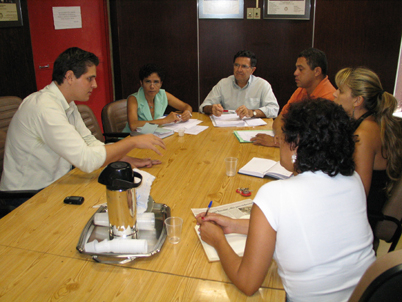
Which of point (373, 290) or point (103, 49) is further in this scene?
point (103, 49)

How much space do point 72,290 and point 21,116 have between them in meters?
1.16

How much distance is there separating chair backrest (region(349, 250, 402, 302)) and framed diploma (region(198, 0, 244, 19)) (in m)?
3.91

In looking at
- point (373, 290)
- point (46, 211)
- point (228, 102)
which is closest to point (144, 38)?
point (228, 102)

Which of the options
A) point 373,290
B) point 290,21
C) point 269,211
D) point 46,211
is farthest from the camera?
point 290,21

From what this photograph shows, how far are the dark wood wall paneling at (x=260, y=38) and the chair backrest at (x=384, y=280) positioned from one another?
384 centimetres

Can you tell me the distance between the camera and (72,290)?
1.02 m

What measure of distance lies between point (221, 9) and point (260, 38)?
590mm

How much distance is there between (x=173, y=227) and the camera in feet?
4.26

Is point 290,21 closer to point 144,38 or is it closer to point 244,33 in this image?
point 244,33

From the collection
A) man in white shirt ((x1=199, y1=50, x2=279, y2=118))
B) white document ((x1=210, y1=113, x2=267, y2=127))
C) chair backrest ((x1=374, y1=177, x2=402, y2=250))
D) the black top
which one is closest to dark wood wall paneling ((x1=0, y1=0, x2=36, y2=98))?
man in white shirt ((x1=199, y1=50, x2=279, y2=118))

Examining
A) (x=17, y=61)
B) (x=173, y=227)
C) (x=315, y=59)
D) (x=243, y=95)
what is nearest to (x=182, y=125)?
(x=243, y=95)

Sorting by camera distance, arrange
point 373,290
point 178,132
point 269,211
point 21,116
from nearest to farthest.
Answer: point 373,290
point 269,211
point 21,116
point 178,132

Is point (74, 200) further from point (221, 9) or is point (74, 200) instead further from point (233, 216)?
point (221, 9)

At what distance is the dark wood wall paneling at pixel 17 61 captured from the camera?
353cm
